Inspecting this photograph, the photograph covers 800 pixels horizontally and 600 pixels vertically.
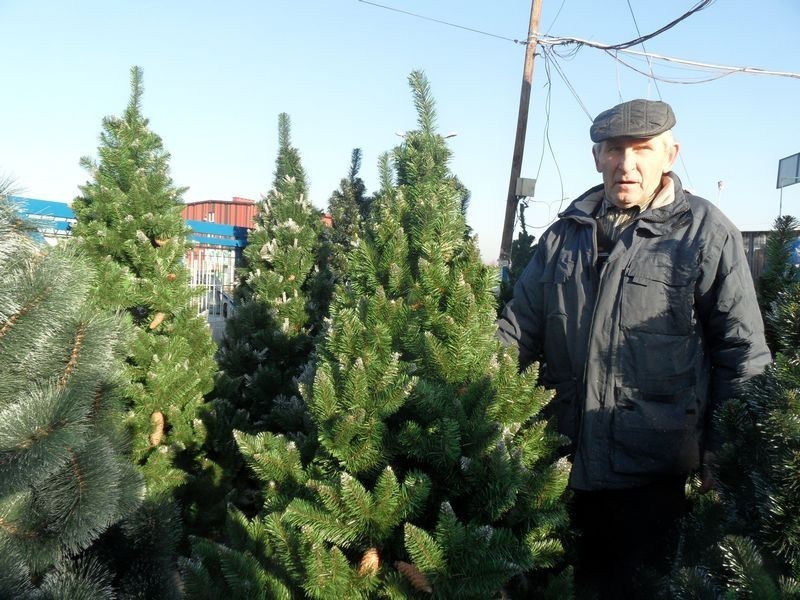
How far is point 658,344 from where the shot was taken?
239 centimetres

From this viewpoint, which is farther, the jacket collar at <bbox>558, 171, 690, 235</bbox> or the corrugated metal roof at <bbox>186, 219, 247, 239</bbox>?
the corrugated metal roof at <bbox>186, 219, 247, 239</bbox>

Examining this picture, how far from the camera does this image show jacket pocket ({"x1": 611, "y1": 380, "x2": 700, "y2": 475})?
2396 millimetres

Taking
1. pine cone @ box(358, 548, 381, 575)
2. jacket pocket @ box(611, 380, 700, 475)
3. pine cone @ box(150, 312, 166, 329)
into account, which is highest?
pine cone @ box(150, 312, 166, 329)

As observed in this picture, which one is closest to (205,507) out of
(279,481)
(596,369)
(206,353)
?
(206,353)

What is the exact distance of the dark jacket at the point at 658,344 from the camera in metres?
2.36

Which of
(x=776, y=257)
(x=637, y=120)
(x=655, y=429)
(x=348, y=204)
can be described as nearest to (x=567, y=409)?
(x=655, y=429)

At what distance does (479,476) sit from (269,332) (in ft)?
13.8

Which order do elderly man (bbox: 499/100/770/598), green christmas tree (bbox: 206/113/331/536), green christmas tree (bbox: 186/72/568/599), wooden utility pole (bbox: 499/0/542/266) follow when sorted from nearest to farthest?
green christmas tree (bbox: 186/72/568/599)
elderly man (bbox: 499/100/770/598)
green christmas tree (bbox: 206/113/331/536)
wooden utility pole (bbox: 499/0/542/266)

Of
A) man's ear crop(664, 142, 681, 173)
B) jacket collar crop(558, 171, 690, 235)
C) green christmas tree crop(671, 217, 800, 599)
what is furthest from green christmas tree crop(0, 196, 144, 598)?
man's ear crop(664, 142, 681, 173)

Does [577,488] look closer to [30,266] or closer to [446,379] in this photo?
[446,379]

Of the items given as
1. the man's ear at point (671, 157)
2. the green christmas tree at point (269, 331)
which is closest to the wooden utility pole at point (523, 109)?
the green christmas tree at point (269, 331)

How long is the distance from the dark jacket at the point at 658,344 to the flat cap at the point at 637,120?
0.28 metres

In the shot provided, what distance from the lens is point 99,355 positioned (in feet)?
5.94

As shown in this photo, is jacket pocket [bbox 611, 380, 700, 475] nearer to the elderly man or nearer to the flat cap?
the elderly man
